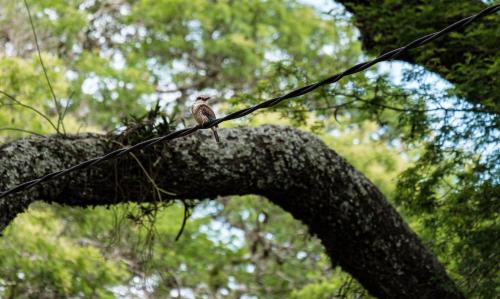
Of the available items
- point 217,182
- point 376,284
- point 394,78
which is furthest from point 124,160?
point 394,78

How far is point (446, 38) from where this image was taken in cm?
559

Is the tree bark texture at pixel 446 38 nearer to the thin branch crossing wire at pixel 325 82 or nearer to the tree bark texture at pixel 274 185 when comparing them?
the tree bark texture at pixel 274 185

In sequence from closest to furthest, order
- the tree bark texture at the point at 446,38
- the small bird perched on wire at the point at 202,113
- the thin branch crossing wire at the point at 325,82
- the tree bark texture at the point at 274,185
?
1. the thin branch crossing wire at the point at 325,82
2. the small bird perched on wire at the point at 202,113
3. the tree bark texture at the point at 274,185
4. the tree bark texture at the point at 446,38

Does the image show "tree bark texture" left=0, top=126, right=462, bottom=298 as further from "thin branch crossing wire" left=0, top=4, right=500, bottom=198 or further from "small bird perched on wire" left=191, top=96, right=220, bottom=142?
"thin branch crossing wire" left=0, top=4, right=500, bottom=198

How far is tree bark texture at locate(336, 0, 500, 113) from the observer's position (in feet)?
16.7

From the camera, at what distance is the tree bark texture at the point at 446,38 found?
5094 millimetres

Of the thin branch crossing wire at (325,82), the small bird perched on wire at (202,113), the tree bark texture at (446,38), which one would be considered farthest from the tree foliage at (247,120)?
the thin branch crossing wire at (325,82)

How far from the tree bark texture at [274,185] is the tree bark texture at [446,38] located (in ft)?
3.39

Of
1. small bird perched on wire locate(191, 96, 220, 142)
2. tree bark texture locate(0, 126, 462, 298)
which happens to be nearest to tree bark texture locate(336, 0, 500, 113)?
tree bark texture locate(0, 126, 462, 298)

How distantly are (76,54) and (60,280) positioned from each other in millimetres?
6442

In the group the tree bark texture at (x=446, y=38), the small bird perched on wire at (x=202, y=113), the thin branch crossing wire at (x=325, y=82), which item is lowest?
the thin branch crossing wire at (x=325, y=82)

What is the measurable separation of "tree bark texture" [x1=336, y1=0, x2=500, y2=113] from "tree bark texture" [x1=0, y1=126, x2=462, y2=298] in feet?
3.39

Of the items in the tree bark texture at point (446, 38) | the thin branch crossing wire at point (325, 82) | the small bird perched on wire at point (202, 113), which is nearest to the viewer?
the thin branch crossing wire at point (325, 82)

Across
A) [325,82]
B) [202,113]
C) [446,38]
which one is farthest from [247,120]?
[325,82]
